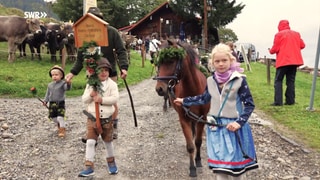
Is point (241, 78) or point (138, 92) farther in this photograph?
point (138, 92)

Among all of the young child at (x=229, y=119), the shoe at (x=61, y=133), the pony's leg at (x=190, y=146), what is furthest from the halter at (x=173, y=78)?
the shoe at (x=61, y=133)

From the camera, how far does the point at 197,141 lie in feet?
17.8

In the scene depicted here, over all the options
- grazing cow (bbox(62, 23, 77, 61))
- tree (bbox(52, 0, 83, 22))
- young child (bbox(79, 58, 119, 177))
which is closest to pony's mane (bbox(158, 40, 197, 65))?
young child (bbox(79, 58, 119, 177))

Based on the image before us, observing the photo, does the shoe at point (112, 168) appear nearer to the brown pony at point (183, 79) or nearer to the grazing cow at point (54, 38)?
the brown pony at point (183, 79)

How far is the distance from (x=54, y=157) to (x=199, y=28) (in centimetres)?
3768

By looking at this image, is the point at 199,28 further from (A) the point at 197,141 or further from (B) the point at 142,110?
(A) the point at 197,141

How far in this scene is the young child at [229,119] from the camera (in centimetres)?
345

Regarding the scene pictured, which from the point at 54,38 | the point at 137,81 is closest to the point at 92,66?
the point at 137,81

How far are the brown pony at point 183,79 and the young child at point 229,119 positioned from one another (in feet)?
3.37

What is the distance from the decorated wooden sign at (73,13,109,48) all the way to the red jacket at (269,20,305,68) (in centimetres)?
585

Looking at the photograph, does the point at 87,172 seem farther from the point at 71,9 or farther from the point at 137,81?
the point at 71,9

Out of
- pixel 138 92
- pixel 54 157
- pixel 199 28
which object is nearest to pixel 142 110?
pixel 138 92

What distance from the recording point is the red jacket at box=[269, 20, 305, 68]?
30.1 feet

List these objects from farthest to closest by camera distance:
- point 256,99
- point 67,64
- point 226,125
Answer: point 67,64 → point 256,99 → point 226,125
